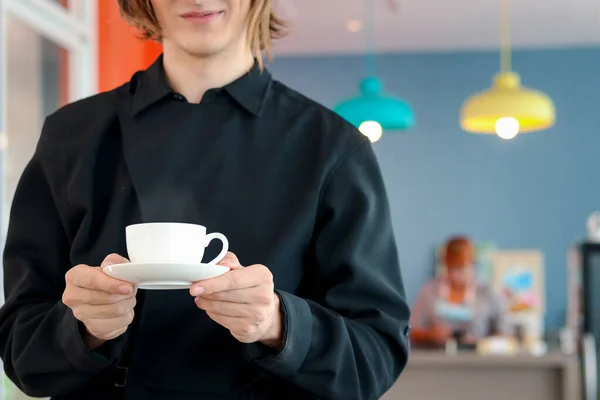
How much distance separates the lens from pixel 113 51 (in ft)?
15.4

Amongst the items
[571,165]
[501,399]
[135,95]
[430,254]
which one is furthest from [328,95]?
[135,95]

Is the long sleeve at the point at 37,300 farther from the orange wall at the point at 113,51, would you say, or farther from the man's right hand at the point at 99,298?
the orange wall at the point at 113,51

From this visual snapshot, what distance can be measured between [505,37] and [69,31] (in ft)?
14.6

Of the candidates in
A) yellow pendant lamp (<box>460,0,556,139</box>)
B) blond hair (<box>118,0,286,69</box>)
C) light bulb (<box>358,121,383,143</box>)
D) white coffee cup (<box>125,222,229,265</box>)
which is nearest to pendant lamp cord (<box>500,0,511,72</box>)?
yellow pendant lamp (<box>460,0,556,139</box>)

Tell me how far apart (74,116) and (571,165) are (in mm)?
7428

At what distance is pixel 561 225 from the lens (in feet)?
27.0

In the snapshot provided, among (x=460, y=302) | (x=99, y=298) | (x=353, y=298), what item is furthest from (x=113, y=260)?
(x=460, y=302)

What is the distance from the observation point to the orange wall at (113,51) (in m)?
4.60

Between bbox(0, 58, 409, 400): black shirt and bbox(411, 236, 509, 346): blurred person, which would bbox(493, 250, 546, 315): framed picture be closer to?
Answer: bbox(411, 236, 509, 346): blurred person

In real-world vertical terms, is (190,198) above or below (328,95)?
below

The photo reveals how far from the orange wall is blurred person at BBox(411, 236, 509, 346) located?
7.58ft

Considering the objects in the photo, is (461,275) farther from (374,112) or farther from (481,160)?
(481,160)

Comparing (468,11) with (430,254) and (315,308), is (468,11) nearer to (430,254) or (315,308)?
(430,254)

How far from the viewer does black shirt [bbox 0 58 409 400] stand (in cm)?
116
